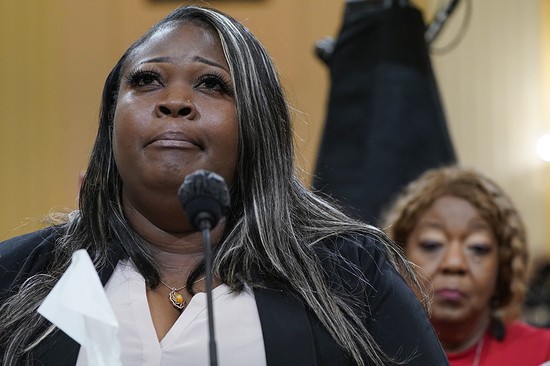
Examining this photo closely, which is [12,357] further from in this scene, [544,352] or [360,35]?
[360,35]

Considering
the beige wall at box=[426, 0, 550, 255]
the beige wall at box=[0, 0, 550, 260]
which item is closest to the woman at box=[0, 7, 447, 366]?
the beige wall at box=[0, 0, 550, 260]

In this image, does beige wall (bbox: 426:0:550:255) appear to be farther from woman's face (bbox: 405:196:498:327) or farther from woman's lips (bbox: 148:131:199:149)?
woman's lips (bbox: 148:131:199:149)

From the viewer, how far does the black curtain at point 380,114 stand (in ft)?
11.3

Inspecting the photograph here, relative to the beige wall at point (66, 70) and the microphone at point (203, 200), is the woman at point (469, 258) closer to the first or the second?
the microphone at point (203, 200)

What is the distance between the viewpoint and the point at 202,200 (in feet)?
5.41

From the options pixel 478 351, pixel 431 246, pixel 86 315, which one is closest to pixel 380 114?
pixel 431 246

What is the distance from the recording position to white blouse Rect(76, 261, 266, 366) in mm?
1854

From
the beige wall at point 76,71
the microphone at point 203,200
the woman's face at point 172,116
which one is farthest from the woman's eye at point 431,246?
the beige wall at point 76,71

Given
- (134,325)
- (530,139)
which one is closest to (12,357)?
(134,325)

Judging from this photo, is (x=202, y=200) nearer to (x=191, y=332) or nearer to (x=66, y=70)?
(x=191, y=332)

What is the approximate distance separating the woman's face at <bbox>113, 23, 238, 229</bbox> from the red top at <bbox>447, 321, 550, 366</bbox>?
1.34 metres

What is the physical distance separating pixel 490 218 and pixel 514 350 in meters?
0.38

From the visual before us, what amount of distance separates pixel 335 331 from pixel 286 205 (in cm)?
27

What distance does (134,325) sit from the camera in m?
1.89
